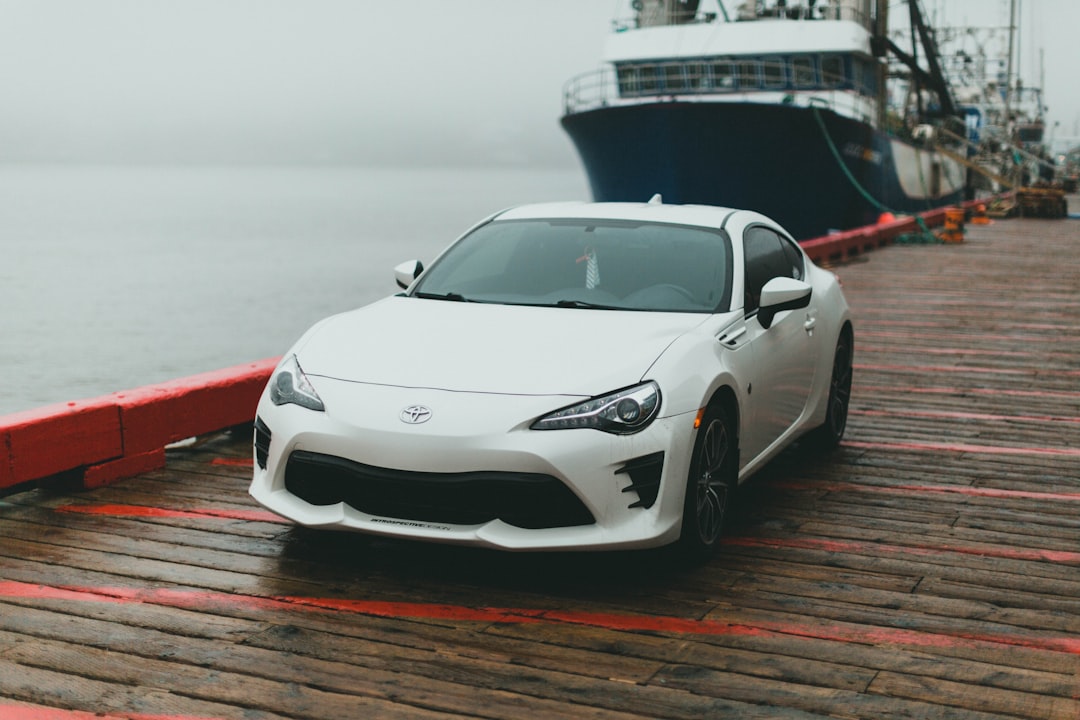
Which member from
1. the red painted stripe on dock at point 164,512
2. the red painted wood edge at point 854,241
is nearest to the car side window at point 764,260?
the red painted stripe on dock at point 164,512

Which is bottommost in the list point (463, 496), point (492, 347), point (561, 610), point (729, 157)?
point (561, 610)

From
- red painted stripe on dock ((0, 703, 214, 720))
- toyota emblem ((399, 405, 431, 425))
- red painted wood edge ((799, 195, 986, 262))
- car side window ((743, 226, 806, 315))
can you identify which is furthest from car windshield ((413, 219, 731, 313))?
red painted wood edge ((799, 195, 986, 262))

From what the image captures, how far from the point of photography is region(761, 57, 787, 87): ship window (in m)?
30.2

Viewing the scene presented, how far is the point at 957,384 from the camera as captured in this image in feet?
32.0

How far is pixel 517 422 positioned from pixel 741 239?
6.66 ft

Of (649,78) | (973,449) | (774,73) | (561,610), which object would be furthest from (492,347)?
(774,73)

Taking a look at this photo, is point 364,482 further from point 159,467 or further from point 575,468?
point 159,467

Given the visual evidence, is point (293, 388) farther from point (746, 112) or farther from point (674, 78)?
point (674, 78)

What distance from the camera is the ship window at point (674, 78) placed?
30.3 metres

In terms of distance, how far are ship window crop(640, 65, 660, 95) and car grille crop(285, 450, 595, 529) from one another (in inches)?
1079

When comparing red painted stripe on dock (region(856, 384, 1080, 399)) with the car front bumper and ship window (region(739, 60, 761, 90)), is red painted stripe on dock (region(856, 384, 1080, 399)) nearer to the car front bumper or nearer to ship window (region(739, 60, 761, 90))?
the car front bumper

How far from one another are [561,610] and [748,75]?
88.9 ft

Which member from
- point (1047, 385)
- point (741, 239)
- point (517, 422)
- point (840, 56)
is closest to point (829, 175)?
point (840, 56)

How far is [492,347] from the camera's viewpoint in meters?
4.98
